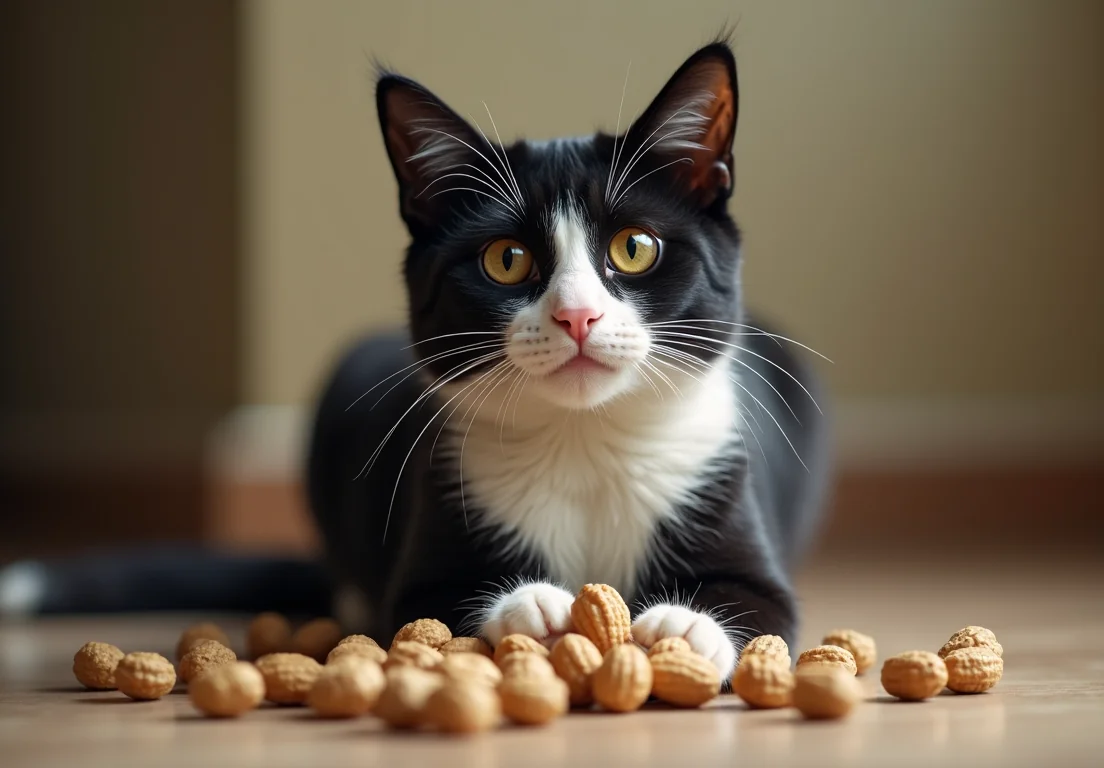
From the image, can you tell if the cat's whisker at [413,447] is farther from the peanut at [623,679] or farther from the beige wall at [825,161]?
the beige wall at [825,161]

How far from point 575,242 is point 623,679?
19.6 inches

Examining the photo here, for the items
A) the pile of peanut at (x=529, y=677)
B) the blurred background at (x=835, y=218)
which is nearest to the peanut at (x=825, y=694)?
the pile of peanut at (x=529, y=677)

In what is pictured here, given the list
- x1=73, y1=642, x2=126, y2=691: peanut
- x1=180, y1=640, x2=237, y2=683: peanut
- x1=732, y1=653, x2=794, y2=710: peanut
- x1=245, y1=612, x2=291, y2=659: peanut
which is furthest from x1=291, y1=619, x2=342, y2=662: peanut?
x1=732, y1=653, x2=794, y2=710: peanut

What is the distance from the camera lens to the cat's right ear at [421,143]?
145 centimetres

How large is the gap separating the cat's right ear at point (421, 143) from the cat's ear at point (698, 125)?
210 millimetres

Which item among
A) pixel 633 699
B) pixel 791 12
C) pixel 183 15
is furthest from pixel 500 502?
pixel 183 15

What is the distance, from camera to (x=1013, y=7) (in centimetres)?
313

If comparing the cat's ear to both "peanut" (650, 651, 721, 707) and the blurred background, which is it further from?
the blurred background

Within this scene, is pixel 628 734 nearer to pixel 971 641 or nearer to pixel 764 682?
pixel 764 682

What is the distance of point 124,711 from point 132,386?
276cm

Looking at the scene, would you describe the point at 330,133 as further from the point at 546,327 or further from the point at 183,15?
the point at 546,327

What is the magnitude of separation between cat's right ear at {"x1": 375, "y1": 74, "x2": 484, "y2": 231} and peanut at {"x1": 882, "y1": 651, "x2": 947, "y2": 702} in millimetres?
773

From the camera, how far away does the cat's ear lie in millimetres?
1392

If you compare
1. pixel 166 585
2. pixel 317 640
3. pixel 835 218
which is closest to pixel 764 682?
pixel 317 640
